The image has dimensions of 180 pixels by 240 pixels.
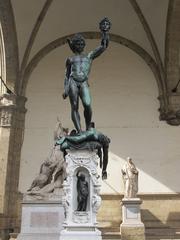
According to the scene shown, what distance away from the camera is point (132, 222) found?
9.85 meters

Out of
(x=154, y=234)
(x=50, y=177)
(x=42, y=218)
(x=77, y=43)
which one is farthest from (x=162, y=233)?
(x=77, y=43)

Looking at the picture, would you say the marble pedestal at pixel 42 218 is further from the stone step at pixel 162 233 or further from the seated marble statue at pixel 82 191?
the seated marble statue at pixel 82 191

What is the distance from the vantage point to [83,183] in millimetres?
4391

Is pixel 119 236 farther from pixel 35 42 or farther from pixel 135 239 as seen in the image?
pixel 35 42

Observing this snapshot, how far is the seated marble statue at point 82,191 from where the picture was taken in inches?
170

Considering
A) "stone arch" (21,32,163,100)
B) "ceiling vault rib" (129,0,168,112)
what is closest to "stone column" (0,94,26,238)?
"stone arch" (21,32,163,100)

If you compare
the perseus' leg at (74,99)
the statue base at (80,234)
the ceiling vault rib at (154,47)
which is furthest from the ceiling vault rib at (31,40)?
the statue base at (80,234)

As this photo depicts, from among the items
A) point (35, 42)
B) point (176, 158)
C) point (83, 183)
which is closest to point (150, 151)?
point (176, 158)

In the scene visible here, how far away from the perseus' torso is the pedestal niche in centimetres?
91

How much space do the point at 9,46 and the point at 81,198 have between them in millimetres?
8714

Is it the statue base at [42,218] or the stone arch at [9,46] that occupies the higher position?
the stone arch at [9,46]

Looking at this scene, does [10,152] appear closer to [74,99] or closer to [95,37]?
[95,37]

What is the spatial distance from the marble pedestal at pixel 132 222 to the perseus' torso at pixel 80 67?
19.3 ft

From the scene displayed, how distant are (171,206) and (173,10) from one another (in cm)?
590
